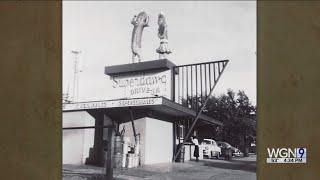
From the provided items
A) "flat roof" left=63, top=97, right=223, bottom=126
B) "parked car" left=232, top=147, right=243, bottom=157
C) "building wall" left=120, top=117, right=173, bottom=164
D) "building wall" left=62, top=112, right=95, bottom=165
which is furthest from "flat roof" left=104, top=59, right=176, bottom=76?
"parked car" left=232, top=147, right=243, bottom=157

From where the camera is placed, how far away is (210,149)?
25.5m

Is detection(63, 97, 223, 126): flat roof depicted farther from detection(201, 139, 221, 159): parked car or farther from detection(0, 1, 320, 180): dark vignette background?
detection(0, 1, 320, 180): dark vignette background

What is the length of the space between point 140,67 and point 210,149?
8.47 meters

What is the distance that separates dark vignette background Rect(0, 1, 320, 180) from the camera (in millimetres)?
4398

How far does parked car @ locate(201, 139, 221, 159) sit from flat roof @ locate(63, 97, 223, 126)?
5.69 metres
